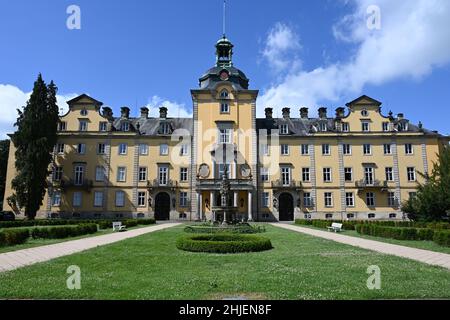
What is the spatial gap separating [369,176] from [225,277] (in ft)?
129

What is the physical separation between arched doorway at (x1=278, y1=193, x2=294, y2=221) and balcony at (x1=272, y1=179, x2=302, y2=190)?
50.8 inches

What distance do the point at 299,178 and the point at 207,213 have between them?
12564 millimetres

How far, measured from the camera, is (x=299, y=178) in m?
43.4

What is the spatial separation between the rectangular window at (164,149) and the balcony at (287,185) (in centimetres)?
1431

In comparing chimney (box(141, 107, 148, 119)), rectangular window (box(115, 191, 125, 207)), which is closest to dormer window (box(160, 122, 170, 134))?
chimney (box(141, 107, 148, 119))

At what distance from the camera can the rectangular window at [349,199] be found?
42750 millimetres

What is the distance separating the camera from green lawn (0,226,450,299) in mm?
7082

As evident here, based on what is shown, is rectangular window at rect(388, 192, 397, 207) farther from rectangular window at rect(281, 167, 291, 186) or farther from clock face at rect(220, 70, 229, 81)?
clock face at rect(220, 70, 229, 81)

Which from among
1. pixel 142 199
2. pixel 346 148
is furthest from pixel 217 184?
pixel 346 148

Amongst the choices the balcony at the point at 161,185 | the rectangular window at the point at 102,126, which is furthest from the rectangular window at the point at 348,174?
the rectangular window at the point at 102,126

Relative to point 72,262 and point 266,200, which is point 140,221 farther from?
point 72,262

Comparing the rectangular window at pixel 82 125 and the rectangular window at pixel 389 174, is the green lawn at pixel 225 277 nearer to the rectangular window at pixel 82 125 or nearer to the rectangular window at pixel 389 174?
the rectangular window at pixel 389 174
